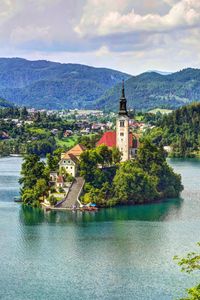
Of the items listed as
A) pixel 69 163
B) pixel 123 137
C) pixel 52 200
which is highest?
pixel 123 137

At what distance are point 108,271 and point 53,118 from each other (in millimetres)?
135066

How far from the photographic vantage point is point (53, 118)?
175 metres

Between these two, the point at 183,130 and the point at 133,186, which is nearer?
the point at 133,186

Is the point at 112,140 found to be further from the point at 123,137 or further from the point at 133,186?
the point at 133,186

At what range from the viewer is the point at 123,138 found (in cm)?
7425

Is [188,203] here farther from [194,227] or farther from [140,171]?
[194,227]

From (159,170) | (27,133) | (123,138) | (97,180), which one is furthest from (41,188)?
(27,133)

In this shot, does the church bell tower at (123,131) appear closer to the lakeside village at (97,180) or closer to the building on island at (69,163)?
the lakeside village at (97,180)

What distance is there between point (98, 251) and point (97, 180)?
19522mm

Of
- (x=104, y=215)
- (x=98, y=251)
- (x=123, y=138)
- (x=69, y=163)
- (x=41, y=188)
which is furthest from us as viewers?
(x=123, y=138)

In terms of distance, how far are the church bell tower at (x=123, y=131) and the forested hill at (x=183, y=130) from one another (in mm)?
57066

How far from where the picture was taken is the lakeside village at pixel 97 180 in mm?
63344

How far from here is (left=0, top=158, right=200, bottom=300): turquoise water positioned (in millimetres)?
37844

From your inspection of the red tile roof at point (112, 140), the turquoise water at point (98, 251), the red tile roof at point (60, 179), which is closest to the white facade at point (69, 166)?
the red tile roof at point (60, 179)
